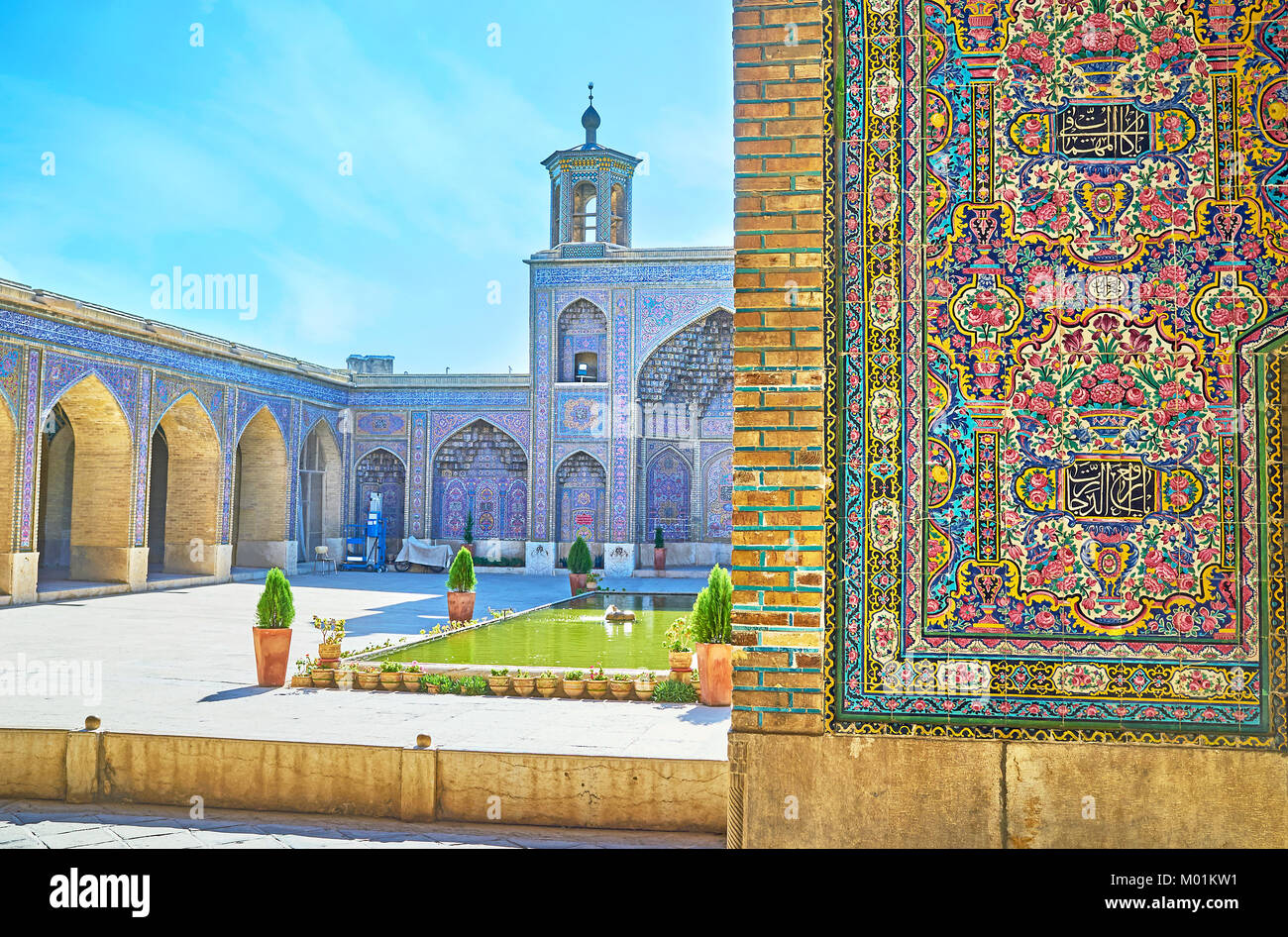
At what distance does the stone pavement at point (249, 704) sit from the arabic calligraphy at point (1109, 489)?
1.80 m

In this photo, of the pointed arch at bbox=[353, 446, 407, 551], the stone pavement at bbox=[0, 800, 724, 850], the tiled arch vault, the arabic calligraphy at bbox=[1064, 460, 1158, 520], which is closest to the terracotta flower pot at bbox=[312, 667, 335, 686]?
the stone pavement at bbox=[0, 800, 724, 850]

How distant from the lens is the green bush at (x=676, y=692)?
226 inches

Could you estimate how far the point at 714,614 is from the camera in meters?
5.71

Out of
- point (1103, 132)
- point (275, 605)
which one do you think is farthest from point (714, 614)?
point (1103, 132)

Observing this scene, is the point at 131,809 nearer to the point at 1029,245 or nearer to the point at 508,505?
the point at 1029,245

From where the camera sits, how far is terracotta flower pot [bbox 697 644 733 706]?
218 inches

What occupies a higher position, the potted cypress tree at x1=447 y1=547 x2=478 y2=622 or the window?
the window

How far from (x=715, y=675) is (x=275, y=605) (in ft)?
10.0

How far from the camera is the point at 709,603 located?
227 inches

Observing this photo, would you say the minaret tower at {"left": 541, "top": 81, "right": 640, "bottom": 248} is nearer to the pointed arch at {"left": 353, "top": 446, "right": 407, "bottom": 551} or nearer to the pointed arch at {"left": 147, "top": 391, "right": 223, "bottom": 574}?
the pointed arch at {"left": 353, "top": 446, "right": 407, "bottom": 551}

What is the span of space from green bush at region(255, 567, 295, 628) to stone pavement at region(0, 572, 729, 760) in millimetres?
425

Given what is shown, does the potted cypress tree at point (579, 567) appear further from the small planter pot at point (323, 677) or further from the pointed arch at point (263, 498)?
the small planter pot at point (323, 677)
